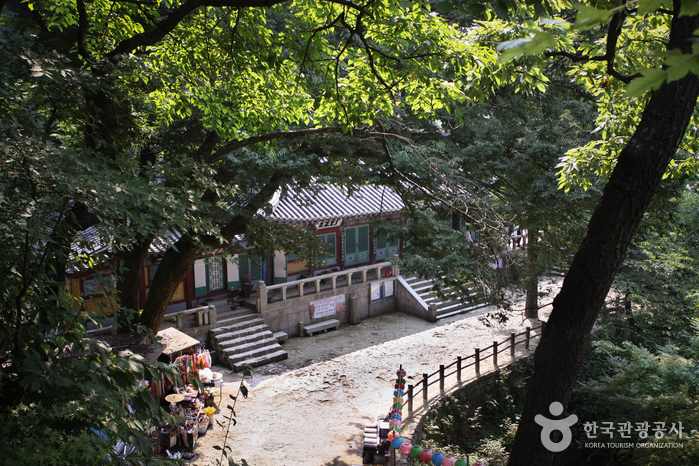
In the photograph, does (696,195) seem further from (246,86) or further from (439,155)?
(246,86)

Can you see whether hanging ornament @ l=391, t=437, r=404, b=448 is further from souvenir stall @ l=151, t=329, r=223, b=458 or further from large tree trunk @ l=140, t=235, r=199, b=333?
large tree trunk @ l=140, t=235, r=199, b=333

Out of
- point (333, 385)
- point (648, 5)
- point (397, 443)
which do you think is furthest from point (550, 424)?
point (333, 385)

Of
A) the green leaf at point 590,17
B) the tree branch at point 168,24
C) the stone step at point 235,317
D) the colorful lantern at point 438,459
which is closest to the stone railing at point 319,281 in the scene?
the stone step at point 235,317

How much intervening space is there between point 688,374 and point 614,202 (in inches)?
260

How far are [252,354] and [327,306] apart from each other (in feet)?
12.1

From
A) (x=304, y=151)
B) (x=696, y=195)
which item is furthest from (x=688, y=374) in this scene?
(x=304, y=151)

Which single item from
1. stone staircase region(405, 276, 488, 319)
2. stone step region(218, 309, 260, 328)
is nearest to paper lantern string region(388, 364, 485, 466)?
stone step region(218, 309, 260, 328)

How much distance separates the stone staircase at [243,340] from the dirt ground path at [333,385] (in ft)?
1.00

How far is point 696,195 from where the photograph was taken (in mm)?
10641

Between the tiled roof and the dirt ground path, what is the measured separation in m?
3.94

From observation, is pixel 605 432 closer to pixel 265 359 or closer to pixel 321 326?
pixel 265 359

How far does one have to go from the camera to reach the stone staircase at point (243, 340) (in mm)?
13062

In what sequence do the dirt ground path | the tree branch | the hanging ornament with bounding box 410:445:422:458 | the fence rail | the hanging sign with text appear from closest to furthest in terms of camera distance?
the tree branch, the hanging ornament with bounding box 410:445:422:458, the dirt ground path, the fence rail, the hanging sign with text

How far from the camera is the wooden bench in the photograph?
15.4 meters
